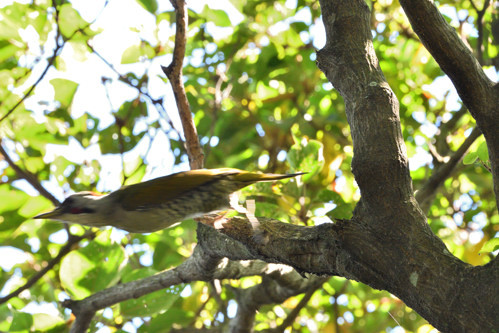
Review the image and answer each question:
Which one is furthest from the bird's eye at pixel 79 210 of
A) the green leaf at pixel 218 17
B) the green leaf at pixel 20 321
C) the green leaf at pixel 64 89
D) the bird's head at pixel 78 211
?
the green leaf at pixel 218 17

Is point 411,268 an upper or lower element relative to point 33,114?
lower

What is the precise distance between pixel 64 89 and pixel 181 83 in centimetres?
137

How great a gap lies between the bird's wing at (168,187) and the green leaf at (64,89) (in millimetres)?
1250

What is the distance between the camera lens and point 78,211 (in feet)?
7.33

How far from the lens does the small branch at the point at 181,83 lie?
1932mm

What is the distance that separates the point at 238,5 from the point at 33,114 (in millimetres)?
1494

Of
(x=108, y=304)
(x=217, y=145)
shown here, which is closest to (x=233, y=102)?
(x=217, y=145)

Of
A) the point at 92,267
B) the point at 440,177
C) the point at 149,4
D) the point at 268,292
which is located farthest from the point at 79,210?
the point at 440,177

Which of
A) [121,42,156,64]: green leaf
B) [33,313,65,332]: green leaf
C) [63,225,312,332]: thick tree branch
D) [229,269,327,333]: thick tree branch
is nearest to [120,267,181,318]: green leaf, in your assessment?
[63,225,312,332]: thick tree branch

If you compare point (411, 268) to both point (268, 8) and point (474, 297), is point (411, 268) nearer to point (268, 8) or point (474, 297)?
point (474, 297)

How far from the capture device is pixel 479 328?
1077 mm

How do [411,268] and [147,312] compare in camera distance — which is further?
[147,312]

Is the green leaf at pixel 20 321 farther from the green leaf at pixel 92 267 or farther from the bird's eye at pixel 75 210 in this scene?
the bird's eye at pixel 75 210

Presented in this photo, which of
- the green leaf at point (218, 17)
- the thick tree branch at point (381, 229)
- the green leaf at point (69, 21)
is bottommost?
the thick tree branch at point (381, 229)
